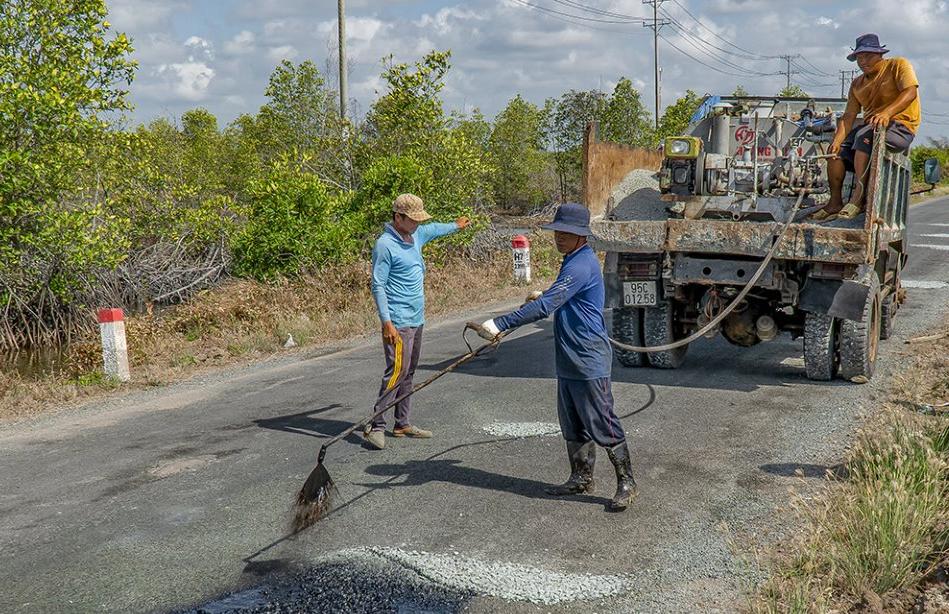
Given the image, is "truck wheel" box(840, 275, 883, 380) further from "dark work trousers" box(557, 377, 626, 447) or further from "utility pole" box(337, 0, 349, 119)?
"utility pole" box(337, 0, 349, 119)

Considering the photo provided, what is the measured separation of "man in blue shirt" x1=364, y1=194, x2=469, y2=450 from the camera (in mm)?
Answer: 6559

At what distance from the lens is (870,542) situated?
4.14 m

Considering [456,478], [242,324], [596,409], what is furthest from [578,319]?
[242,324]

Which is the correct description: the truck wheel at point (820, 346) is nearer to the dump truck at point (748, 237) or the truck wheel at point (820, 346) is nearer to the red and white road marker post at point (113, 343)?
the dump truck at point (748, 237)

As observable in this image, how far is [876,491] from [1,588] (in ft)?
14.7

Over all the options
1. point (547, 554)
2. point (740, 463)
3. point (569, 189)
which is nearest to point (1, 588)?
point (547, 554)

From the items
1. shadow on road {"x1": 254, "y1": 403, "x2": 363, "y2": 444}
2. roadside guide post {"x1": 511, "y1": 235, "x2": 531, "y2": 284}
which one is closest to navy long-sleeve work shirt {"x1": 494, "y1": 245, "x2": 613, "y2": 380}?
shadow on road {"x1": 254, "y1": 403, "x2": 363, "y2": 444}

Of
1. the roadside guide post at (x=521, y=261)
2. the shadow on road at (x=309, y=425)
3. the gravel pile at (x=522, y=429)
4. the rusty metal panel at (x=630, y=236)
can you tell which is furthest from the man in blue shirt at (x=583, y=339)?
the roadside guide post at (x=521, y=261)

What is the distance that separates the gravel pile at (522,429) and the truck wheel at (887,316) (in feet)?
15.9

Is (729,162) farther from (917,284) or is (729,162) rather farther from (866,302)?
(917,284)

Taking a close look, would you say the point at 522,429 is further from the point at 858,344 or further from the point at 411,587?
the point at 858,344

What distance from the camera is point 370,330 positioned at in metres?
12.6

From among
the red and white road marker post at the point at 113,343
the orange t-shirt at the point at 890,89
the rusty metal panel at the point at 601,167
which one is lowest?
the red and white road marker post at the point at 113,343

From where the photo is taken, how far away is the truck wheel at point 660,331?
866 centimetres
